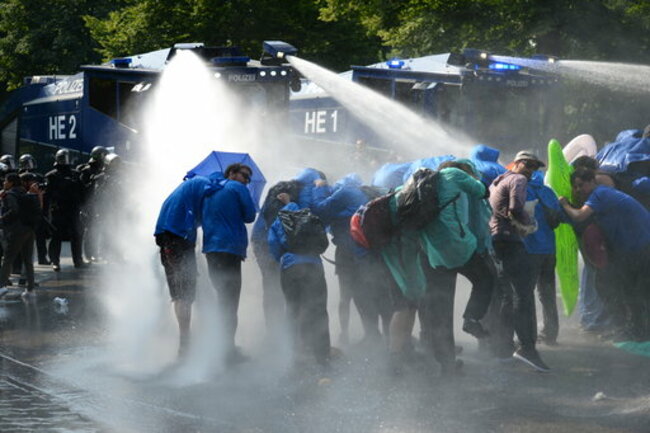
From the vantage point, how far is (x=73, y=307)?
42.7 feet

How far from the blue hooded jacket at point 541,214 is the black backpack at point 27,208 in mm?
6663

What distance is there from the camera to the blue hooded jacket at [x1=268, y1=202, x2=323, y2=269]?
9086 millimetres

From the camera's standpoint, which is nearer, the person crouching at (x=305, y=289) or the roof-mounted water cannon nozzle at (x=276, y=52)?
the person crouching at (x=305, y=289)

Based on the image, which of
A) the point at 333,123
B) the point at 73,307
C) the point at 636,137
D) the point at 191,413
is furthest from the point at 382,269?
the point at 333,123

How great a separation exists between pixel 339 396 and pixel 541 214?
262cm

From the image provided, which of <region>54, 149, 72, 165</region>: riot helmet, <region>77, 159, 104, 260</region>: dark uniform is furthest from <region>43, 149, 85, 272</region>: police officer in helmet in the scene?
<region>77, 159, 104, 260</region>: dark uniform

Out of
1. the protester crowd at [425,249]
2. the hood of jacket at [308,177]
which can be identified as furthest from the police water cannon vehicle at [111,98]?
the protester crowd at [425,249]

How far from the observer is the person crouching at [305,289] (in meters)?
9.00

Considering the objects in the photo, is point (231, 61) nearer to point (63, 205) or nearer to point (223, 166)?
point (63, 205)

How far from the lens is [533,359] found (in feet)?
28.9

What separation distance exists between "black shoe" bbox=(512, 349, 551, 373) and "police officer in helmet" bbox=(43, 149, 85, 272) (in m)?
9.59

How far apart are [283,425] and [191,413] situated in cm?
75

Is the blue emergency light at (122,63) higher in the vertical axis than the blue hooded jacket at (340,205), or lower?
higher

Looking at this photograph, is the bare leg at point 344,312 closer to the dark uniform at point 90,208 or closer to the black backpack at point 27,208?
the black backpack at point 27,208
